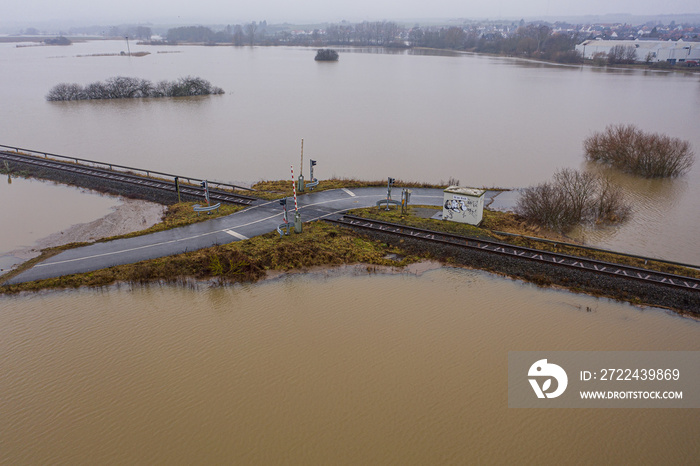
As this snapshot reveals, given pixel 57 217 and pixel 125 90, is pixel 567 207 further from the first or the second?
pixel 125 90

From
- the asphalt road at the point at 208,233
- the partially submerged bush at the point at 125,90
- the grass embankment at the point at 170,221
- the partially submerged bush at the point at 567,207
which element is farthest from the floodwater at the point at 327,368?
the partially submerged bush at the point at 125,90

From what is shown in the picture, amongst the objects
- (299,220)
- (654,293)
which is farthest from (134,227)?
(654,293)

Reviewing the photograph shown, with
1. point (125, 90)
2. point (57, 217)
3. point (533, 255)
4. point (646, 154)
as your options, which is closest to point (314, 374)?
point (533, 255)

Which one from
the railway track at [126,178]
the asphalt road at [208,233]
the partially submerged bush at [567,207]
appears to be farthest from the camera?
the railway track at [126,178]

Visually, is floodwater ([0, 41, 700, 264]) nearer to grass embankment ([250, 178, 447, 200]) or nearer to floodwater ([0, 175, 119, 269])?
grass embankment ([250, 178, 447, 200])

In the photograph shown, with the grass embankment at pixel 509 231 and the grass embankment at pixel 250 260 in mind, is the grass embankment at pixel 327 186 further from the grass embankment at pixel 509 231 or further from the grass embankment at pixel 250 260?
the grass embankment at pixel 250 260
